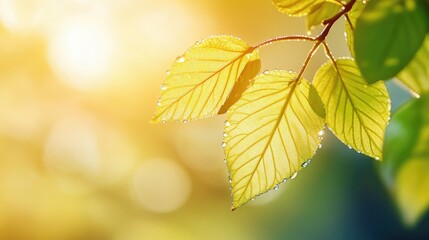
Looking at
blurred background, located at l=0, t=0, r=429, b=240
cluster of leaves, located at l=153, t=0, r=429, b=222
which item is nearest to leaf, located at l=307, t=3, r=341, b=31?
cluster of leaves, located at l=153, t=0, r=429, b=222

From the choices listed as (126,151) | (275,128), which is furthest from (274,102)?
(126,151)

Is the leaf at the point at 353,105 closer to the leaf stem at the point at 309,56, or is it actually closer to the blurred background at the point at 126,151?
the leaf stem at the point at 309,56

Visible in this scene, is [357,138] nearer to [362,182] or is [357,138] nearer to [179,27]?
[179,27]

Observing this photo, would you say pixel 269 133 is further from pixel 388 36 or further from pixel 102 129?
pixel 102 129

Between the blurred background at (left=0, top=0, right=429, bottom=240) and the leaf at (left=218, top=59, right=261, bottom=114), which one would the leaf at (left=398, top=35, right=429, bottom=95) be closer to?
the leaf at (left=218, top=59, right=261, bottom=114)

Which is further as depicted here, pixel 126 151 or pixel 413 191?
pixel 126 151

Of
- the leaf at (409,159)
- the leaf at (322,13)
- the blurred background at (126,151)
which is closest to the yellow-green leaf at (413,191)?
the leaf at (409,159)
